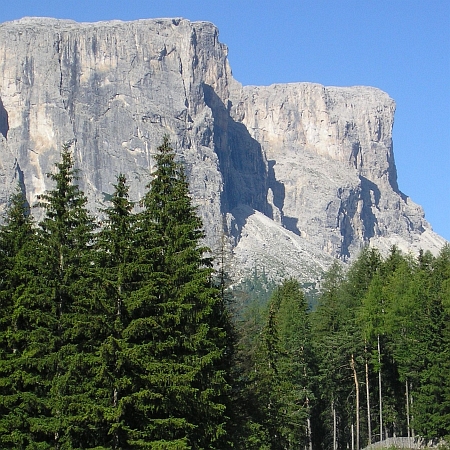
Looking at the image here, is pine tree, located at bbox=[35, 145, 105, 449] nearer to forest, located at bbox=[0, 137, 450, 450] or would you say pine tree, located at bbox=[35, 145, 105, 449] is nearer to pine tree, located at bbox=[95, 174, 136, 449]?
forest, located at bbox=[0, 137, 450, 450]

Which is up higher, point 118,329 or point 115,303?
point 115,303

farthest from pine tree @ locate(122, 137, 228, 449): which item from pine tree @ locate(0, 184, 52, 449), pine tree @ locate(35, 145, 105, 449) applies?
pine tree @ locate(0, 184, 52, 449)

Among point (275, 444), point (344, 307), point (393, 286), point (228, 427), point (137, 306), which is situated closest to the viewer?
point (137, 306)

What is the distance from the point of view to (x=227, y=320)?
3306 centimetres

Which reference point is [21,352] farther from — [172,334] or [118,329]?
[172,334]

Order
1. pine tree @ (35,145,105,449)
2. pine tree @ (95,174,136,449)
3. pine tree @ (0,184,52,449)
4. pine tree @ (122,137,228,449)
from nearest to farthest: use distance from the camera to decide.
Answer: pine tree @ (95,174,136,449) < pine tree @ (122,137,228,449) < pine tree @ (35,145,105,449) < pine tree @ (0,184,52,449)

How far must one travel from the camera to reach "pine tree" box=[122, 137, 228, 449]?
2725cm

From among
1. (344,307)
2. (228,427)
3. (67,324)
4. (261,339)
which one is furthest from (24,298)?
(344,307)

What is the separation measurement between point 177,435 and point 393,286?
105ft

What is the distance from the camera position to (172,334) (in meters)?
28.7

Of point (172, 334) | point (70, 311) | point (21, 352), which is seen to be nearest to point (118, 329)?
point (172, 334)

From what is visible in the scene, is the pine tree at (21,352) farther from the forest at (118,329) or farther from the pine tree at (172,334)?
the pine tree at (172,334)

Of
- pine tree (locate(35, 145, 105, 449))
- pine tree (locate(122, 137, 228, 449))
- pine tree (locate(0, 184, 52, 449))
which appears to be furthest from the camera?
pine tree (locate(0, 184, 52, 449))

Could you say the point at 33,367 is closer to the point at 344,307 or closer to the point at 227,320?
the point at 227,320
